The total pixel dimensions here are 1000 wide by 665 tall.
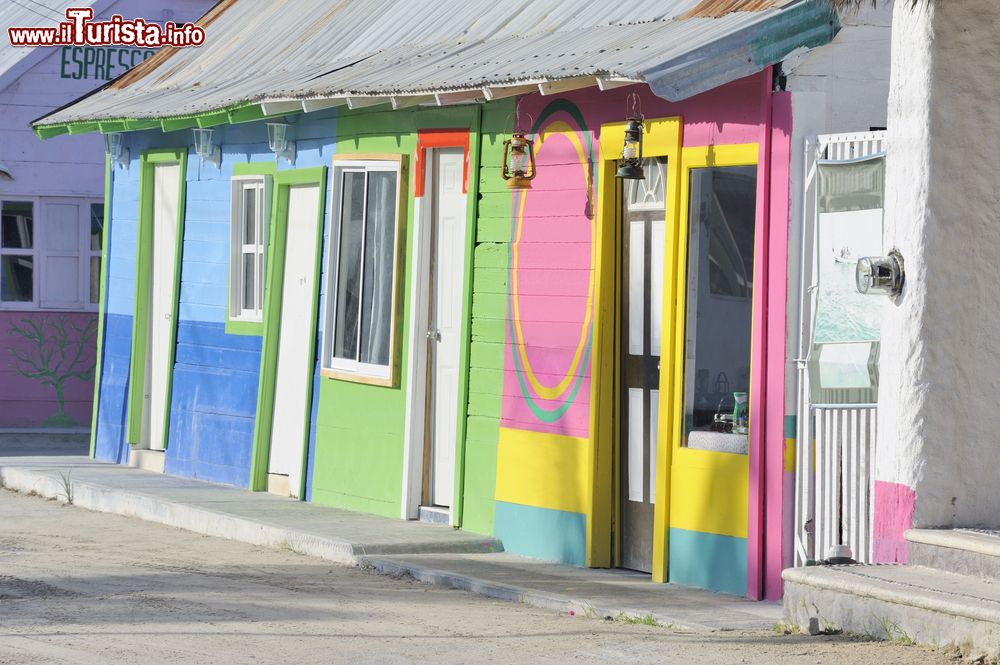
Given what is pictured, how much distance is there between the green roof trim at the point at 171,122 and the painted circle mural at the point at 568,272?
8.91 ft

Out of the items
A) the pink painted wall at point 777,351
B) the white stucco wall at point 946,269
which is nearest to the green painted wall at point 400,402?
the pink painted wall at point 777,351

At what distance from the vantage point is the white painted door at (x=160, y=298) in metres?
15.8

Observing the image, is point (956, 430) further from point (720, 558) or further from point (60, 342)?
point (60, 342)

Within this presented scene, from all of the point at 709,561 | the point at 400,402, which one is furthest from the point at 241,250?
the point at 709,561

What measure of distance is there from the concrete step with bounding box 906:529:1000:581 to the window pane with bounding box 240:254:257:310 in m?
7.64

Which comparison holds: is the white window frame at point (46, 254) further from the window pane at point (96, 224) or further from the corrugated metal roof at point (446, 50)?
the corrugated metal roof at point (446, 50)

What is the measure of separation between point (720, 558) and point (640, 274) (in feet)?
5.93

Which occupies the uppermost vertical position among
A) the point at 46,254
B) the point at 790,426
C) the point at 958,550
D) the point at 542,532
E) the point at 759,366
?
the point at 46,254

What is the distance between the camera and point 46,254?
19.3 metres

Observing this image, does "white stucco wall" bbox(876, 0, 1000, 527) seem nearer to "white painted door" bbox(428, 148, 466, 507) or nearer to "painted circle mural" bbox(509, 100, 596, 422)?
"painted circle mural" bbox(509, 100, 596, 422)

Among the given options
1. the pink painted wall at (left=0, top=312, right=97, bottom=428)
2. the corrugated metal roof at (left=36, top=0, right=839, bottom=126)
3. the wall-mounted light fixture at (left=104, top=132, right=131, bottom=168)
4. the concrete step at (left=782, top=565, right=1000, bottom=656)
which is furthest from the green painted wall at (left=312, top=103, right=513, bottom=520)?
the pink painted wall at (left=0, top=312, right=97, bottom=428)

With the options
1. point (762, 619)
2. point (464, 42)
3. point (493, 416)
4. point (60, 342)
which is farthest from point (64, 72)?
point (762, 619)

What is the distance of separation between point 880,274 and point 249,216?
7561 mm

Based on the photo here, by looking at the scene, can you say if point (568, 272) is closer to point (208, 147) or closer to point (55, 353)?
point (208, 147)
